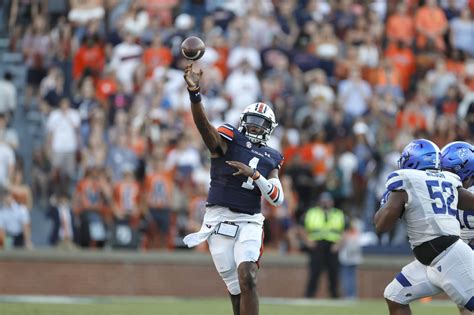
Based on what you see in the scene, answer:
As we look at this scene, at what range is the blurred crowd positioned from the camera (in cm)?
1778

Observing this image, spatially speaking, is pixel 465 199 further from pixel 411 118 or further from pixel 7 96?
pixel 7 96

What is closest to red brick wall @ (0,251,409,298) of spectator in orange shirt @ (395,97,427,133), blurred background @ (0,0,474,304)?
blurred background @ (0,0,474,304)

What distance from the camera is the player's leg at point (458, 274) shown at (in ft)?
28.6

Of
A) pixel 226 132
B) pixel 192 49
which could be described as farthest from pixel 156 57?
pixel 192 49

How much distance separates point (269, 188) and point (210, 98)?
961 cm

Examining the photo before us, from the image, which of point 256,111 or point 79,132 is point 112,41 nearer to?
point 79,132

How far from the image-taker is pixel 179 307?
49.5 feet

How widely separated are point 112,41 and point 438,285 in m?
12.2

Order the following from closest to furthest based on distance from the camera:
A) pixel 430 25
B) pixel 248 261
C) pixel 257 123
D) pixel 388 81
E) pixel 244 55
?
pixel 248 261
pixel 257 123
pixel 244 55
pixel 388 81
pixel 430 25

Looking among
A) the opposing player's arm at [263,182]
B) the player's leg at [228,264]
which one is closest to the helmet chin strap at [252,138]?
the opposing player's arm at [263,182]

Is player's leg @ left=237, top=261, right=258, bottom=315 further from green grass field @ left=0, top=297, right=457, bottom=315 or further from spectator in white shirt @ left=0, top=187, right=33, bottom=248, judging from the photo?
spectator in white shirt @ left=0, top=187, right=33, bottom=248

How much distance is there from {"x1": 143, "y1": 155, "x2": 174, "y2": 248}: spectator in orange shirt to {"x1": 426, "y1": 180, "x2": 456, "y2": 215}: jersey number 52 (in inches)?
361

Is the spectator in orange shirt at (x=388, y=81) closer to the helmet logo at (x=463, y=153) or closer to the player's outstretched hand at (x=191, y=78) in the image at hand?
the helmet logo at (x=463, y=153)

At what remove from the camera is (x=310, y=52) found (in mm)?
20500
